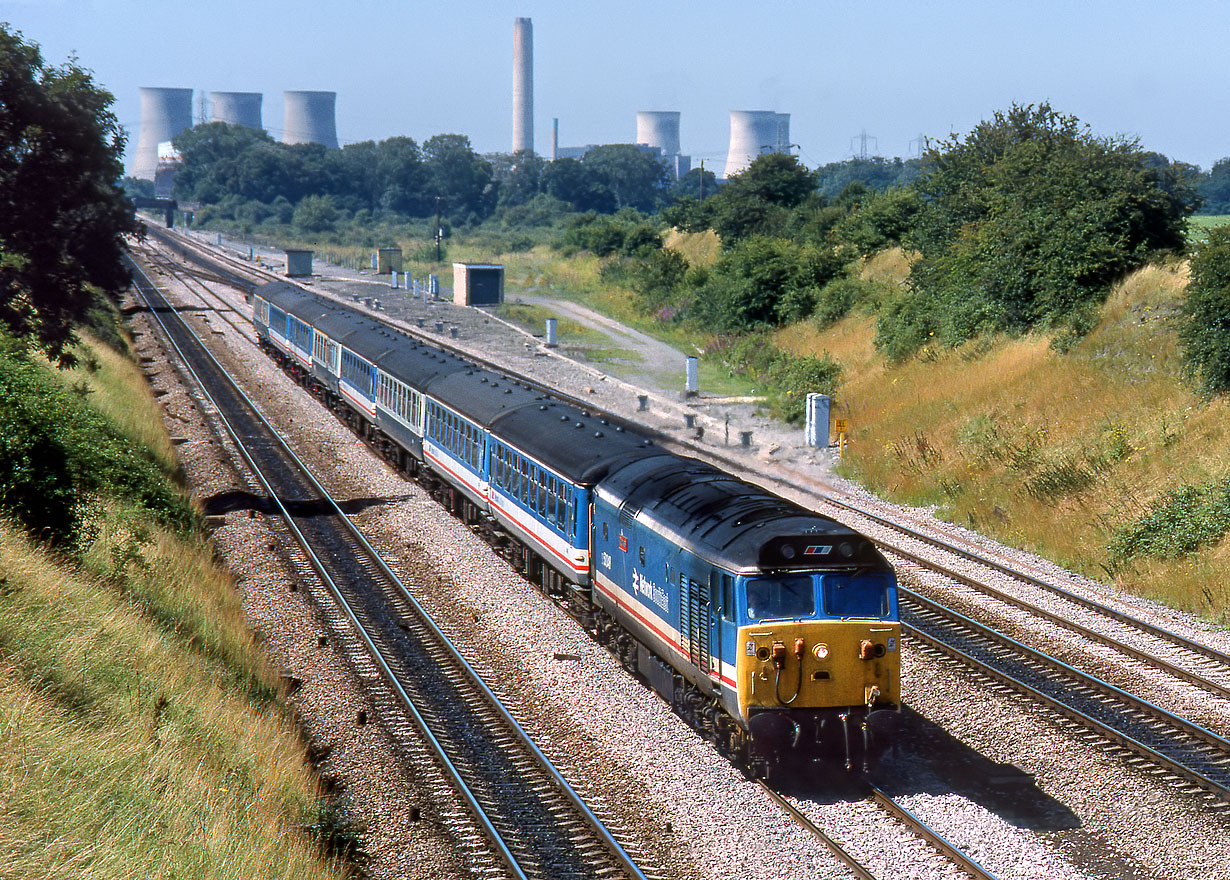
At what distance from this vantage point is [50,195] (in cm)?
3347

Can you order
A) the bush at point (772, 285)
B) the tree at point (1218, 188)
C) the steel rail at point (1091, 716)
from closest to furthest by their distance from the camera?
1. the steel rail at point (1091, 716)
2. the bush at point (772, 285)
3. the tree at point (1218, 188)

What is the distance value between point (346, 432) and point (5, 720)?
93.2 ft

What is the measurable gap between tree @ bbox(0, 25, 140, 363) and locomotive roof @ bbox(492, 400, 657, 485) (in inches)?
626

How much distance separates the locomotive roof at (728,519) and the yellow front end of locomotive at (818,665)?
2.35 feet

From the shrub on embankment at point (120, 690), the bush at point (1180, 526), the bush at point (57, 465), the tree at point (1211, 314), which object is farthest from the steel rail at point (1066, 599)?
the bush at point (57, 465)

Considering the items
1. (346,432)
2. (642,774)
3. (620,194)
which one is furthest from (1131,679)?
(620,194)

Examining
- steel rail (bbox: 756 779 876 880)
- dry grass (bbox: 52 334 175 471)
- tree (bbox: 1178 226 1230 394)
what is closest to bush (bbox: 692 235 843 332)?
dry grass (bbox: 52 334 175 471)

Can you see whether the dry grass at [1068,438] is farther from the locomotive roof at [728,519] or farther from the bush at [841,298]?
the bush at [841,298]

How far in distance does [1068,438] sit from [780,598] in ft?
55.7

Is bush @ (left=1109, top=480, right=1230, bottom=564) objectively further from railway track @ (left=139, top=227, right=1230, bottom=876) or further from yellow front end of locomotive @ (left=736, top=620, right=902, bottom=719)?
yellow front end of locomotive @ (left=736, top=620, right=902, bottom=719)

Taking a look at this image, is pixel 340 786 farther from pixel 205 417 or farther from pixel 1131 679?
pixel 205 417

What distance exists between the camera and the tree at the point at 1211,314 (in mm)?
25312

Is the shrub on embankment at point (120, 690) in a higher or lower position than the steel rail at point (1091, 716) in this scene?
higher

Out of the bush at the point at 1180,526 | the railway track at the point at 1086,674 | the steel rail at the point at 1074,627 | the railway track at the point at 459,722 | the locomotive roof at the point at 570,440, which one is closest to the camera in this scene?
the railway track at the point at 459,722
